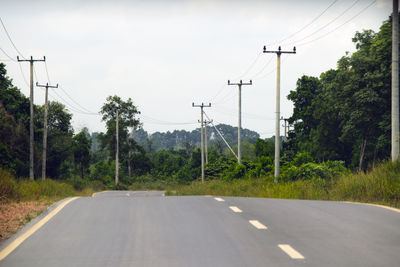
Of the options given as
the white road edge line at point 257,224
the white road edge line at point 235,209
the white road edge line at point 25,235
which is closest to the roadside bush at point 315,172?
the white road edge line at point 235,209

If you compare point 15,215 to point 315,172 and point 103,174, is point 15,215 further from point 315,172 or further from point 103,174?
point 103,174

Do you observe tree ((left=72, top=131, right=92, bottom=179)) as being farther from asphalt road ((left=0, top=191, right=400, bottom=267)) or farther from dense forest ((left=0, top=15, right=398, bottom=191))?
asphalt road ((left=0, top=191, right=400, bottom=267))

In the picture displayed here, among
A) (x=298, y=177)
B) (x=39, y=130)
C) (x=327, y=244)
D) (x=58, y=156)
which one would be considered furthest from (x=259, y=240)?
(x=58, y=156)

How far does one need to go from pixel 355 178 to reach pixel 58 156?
5077cm

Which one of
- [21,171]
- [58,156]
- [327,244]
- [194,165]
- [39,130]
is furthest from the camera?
[194,165]

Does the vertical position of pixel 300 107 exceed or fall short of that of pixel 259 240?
it exceeds it

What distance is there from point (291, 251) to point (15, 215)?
631 cm

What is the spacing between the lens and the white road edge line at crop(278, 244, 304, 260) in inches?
251

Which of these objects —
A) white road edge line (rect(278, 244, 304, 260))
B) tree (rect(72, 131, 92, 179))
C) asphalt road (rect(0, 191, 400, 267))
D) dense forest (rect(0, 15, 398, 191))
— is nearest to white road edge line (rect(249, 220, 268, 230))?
asphalt road (rect(0, 191, 400, 267))

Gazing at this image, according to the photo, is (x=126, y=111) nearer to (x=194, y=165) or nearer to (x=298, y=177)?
(x=194, y=165)

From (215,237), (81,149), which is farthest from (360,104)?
(81,149)

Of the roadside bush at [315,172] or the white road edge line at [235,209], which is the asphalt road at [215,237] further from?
the roadside bush at [315,172]

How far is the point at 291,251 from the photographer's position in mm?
6719

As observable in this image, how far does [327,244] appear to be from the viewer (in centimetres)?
719
